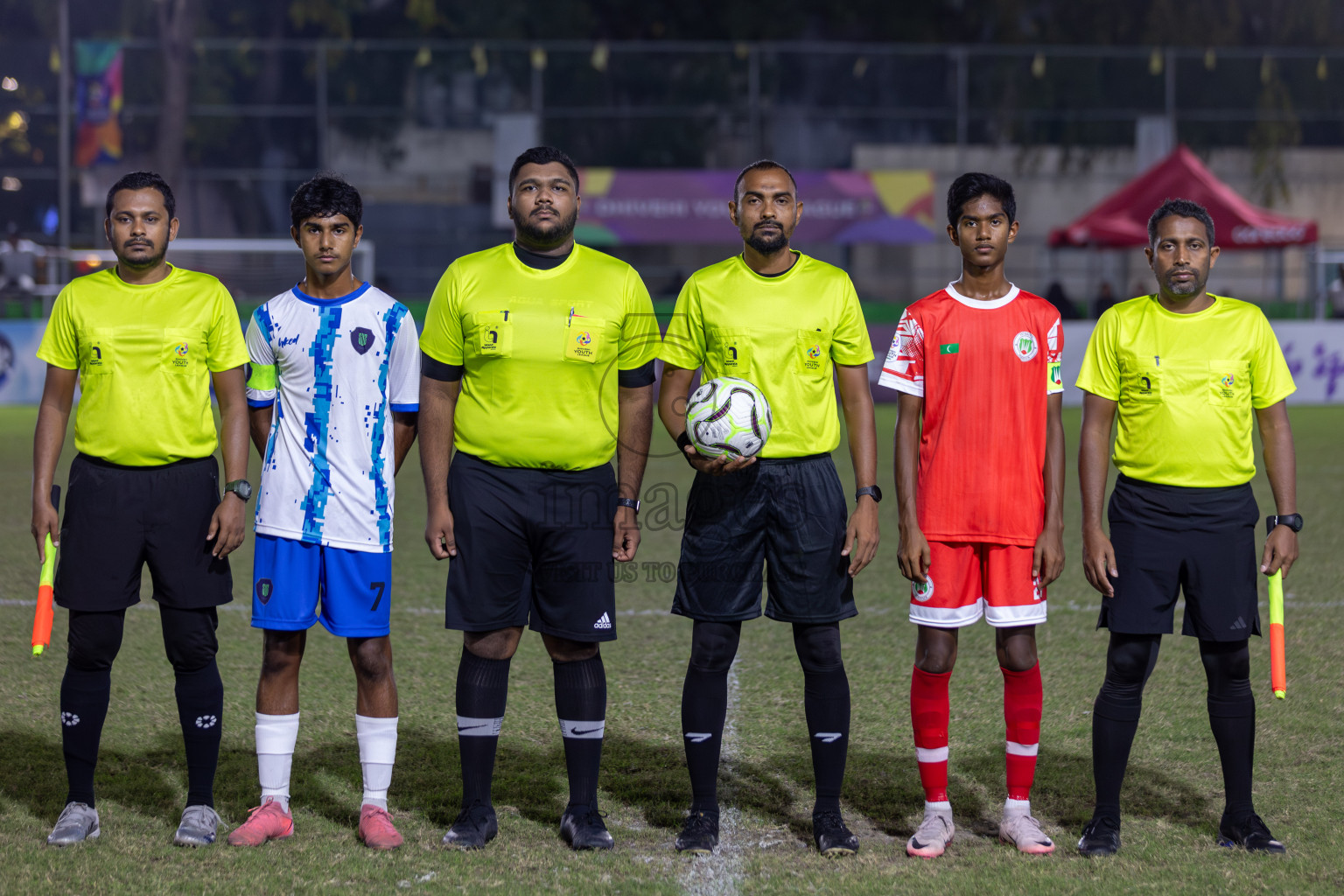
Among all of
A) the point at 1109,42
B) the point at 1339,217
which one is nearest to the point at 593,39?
the point at 1109,42

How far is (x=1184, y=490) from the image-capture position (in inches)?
155

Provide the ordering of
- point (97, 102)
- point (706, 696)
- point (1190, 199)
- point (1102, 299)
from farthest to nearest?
point (97, 102) < point (1102, 299) < point (1190, 199) < point (706, 696)

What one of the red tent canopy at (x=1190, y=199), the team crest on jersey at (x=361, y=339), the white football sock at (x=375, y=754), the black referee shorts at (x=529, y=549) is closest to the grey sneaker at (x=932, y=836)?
the black referee shorts at (x=529, y=549)

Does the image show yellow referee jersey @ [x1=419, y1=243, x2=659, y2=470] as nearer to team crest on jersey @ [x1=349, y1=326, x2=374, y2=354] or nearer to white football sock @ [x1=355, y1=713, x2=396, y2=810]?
team crest on jersey @ [x1=349, y1=326, x2=374, y2=354]

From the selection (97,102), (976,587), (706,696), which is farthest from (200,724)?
(97,102)

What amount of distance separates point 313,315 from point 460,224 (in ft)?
75.0

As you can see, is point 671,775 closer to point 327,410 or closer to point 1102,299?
point 327,410

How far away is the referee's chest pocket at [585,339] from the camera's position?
3.96 metres

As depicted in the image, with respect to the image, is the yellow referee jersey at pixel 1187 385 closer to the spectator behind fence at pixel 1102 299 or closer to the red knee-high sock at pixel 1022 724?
the red knee-high sock at pixel 1022 724

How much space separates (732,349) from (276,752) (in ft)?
5.90

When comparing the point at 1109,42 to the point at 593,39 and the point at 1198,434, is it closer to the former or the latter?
the point at 593,39

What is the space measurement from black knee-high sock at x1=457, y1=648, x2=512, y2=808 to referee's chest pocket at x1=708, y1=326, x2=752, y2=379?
1.08 m

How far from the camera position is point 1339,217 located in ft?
95.2

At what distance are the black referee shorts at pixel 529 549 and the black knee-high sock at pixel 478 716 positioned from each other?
13 cm
